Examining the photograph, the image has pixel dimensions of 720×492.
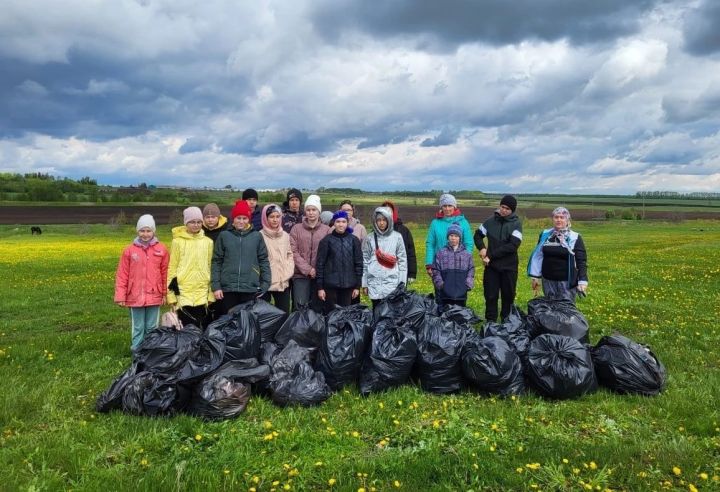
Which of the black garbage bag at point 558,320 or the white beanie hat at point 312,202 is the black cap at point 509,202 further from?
the white beanie hat at point 312,202

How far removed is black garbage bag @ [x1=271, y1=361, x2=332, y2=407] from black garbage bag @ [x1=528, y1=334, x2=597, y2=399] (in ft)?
6.36

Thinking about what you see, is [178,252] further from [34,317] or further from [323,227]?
[34,317]

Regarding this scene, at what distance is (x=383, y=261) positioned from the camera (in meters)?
6.16

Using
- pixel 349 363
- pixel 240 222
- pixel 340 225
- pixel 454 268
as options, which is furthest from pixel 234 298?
pixel 454 268

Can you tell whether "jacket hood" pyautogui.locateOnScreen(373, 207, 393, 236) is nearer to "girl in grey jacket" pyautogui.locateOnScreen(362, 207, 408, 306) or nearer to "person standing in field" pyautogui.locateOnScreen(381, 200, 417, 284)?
"girl in grey jacket" pyautogui.locateOnScreen(362, 207, 408, 306)

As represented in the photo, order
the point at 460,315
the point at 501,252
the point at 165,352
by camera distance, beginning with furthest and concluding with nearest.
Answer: the point at 501,252 < the point at 460,315 < the point at 165,352

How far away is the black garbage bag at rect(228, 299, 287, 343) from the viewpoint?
16.9 feet

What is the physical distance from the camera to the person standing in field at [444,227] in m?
6.54

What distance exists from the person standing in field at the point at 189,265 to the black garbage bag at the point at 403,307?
2022 millimetres

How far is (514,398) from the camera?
4395 mm

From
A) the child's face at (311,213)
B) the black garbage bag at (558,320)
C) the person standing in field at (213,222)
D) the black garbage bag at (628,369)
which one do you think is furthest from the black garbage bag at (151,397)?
the black garbage bag at (628,369)

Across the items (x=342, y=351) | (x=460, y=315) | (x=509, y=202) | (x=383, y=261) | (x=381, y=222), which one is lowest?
(x=342, y=351)

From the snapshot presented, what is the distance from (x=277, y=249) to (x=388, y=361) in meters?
2.20

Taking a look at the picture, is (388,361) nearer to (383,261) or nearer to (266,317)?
(266,317)
